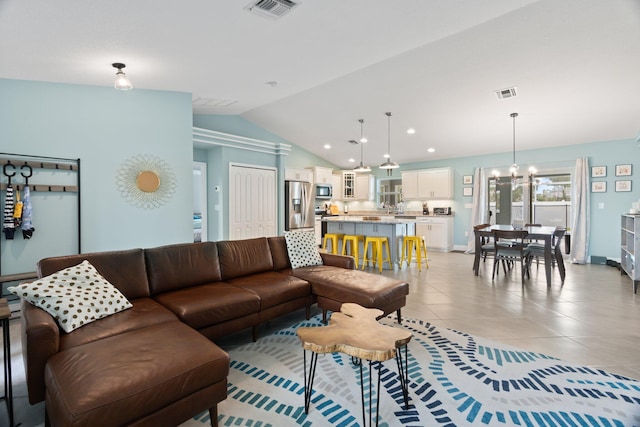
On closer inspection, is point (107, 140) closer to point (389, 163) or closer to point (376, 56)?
point (376, 56)

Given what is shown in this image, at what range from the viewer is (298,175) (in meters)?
7.94

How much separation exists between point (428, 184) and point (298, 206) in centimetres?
351

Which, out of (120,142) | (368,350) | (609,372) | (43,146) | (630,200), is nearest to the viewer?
(368,350)

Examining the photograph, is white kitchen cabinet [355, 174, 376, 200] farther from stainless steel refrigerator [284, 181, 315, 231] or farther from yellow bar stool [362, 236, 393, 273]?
yellow bar stool [362, 236, 393, 273]

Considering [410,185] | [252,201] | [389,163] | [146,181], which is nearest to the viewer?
[146,181]

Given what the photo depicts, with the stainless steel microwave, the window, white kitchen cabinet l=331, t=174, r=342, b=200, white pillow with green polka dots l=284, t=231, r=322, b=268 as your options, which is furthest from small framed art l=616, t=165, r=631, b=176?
white pillow with green polka dots l=284, t=231, r=322, b=268

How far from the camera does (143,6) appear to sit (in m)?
2.38

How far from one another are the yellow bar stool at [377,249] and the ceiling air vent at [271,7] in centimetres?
388

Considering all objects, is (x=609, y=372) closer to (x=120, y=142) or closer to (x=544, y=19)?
(x=544, y=19)

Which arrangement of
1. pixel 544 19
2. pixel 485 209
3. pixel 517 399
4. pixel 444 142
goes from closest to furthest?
1. pixel 517 399
2. pixel 544 19
3. pixel 444 142
4. pixel 485 209

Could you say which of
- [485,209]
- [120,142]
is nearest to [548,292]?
[485,209]

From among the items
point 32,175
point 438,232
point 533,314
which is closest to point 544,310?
point 533,314

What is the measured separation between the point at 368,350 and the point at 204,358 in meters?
0.84

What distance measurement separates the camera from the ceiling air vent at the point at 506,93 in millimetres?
4738
